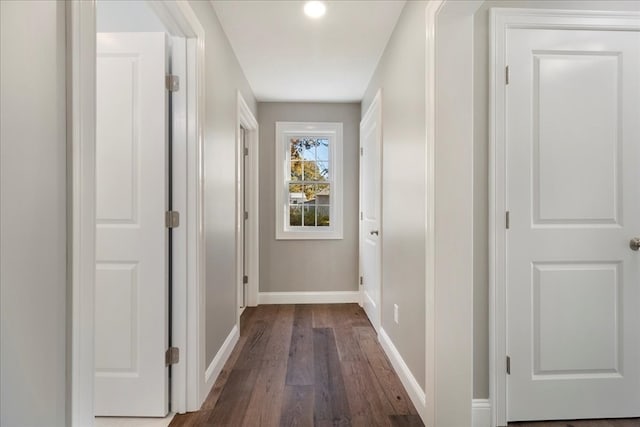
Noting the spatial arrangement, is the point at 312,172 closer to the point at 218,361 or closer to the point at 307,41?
the point at 307,41

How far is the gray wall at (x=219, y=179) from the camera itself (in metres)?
2.03

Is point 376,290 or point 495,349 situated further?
point 376,290

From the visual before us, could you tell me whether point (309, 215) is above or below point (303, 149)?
below

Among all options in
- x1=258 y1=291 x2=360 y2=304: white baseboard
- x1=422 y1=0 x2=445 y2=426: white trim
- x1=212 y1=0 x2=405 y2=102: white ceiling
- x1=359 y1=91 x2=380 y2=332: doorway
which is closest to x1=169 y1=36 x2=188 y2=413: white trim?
x1=212 y1=0 x2=405 y2=102: white ceiling

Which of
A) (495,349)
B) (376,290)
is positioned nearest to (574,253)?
(495,349)

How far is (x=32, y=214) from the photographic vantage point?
2.50ft

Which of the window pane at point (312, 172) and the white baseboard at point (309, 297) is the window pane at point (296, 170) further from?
the white baseboard at point (309, 297)

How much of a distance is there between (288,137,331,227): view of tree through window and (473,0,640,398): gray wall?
8.09 ft

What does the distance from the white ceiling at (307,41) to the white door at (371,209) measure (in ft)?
1.28

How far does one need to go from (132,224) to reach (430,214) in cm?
153

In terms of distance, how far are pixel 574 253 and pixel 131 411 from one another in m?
2.46

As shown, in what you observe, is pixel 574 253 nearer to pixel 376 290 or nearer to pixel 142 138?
pixel 376 290

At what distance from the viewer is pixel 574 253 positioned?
5.64 ft

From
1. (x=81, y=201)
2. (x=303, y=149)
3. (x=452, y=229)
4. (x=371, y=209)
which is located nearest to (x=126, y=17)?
(x=81, y=201)
